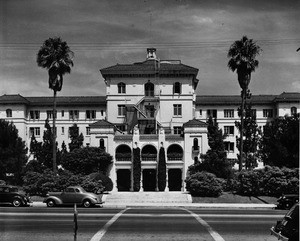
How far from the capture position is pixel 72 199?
32875 millimetres

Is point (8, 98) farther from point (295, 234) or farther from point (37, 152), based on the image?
point (295, 234)

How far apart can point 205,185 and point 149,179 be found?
18051 millimetres

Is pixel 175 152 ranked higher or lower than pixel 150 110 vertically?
lower

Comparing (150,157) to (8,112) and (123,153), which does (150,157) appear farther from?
(8,112)

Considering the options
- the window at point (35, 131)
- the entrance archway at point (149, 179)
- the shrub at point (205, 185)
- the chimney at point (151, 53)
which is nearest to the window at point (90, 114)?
the window at point (35, 131)

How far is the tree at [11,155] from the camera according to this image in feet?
180

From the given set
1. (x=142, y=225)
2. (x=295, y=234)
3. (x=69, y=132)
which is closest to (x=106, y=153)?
(x=69, y=132)

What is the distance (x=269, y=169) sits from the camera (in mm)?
43344

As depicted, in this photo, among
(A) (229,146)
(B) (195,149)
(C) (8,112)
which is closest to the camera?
(B) (195,149)

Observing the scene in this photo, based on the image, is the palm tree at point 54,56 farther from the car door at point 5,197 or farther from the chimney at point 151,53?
the chimney at point 151,53

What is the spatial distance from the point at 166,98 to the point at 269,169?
Result: 29.5 meters

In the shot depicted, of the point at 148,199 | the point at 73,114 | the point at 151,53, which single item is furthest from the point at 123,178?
the point at 73,114

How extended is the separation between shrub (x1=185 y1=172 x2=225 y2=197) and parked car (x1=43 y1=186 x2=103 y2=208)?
12.0m

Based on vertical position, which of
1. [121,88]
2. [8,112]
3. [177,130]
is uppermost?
[121,88]
